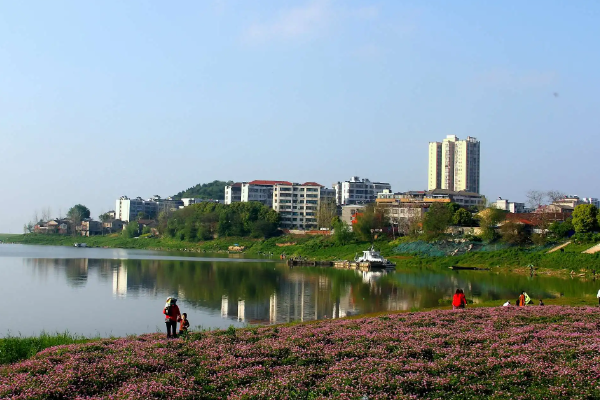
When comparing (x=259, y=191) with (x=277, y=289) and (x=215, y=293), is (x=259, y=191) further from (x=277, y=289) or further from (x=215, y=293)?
(x=215, y=293)

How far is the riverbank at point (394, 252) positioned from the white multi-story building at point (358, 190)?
4452 cm

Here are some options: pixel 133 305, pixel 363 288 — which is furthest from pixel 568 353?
pixel 363 288

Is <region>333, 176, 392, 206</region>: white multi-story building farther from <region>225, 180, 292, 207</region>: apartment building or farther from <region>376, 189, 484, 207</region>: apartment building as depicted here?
<region>225, 180, 292, 207</region>: apartment building

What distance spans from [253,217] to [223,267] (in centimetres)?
6020

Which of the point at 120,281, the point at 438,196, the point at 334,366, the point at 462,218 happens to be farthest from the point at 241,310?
the point at 438,196

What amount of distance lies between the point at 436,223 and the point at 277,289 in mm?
50360

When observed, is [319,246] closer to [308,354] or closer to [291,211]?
[291,211]

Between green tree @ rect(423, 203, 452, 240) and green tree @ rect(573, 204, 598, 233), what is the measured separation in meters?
20.3

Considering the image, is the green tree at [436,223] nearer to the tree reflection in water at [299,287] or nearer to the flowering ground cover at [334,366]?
the tree reflection in water at [299,287]

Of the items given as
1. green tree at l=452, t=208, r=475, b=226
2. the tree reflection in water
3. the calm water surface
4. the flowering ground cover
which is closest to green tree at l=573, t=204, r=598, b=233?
the tree reflection in water

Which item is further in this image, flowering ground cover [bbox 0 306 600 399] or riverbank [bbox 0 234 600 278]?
riverbank [bbox 0 234 600 278]

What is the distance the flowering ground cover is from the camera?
12.7 metres

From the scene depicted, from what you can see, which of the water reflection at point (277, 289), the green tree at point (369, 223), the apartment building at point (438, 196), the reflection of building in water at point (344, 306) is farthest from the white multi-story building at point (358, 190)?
the reflection of building in water at point (344, 306)

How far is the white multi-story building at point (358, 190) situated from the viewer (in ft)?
563
